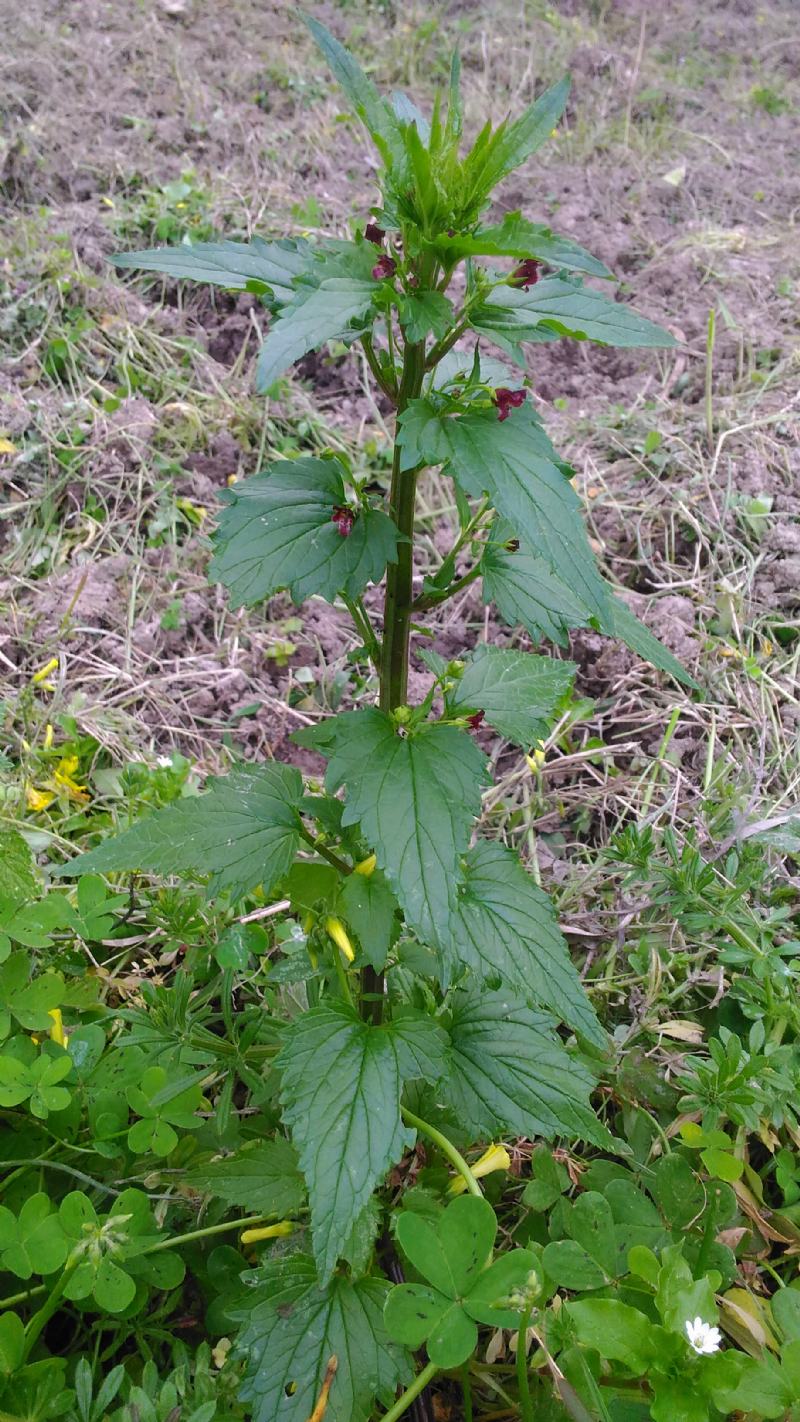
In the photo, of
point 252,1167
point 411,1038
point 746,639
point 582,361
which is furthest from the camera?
point 582,361

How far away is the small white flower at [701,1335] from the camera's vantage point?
46.6 inches

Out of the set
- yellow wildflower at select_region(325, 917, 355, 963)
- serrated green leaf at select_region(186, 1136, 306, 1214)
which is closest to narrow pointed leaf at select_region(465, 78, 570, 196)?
yellow wildflower at select_region(325, 917, 355, 963)

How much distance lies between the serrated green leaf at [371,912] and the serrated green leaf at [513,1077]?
290mm

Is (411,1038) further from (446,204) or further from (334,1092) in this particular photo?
(446,204)

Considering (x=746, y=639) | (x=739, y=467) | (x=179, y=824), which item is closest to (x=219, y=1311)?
(x=179, y=824)

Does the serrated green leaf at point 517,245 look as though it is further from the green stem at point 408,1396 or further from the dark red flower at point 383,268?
the green stem at point 408,1396

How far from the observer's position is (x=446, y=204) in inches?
46.4

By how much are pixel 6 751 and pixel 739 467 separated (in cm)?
255

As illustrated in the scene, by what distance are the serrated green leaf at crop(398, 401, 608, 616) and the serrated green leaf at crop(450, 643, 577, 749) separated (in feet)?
1.13

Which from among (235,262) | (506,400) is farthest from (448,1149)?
(235,262)

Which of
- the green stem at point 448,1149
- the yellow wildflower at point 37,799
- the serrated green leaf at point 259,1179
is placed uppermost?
the green stem at point 448,1149

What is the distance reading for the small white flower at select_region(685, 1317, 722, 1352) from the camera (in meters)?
1.18

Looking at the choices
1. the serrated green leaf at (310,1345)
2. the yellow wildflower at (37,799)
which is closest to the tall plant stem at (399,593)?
the serrated green leaf at (310,1345)

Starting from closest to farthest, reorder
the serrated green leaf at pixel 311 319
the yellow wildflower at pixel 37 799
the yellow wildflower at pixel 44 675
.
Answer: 1. the serrated green leaf at pixel 311 319
2. the yellow wildflower at pixel 37 799
3. the yellow wildflower at pixel 44 675
